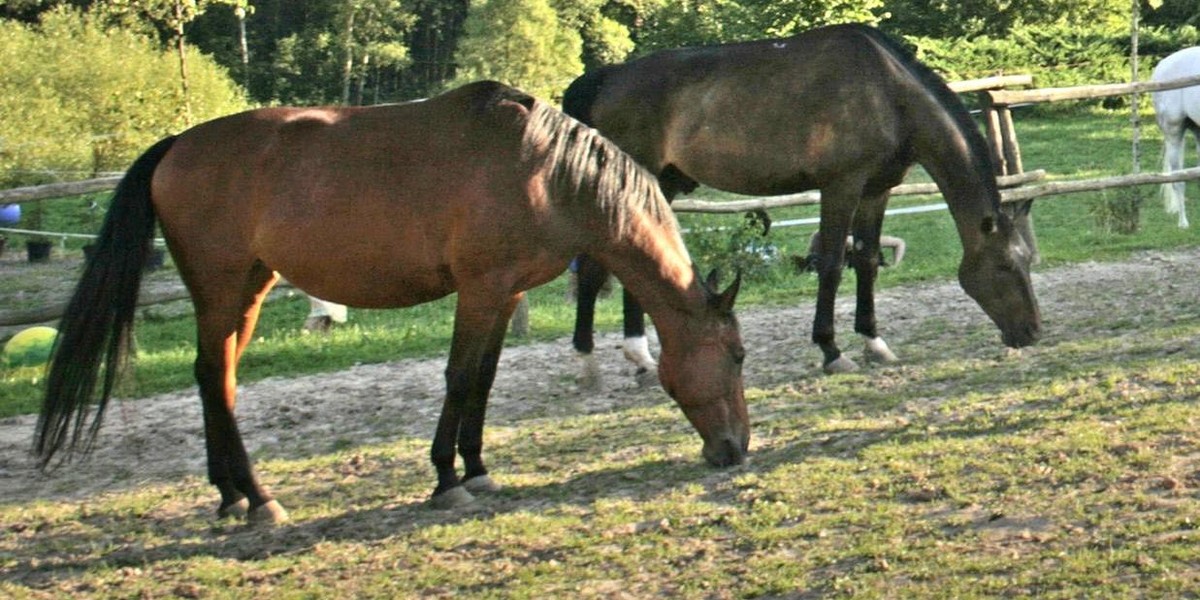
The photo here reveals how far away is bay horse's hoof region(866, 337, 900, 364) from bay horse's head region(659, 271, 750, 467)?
2.53 meters

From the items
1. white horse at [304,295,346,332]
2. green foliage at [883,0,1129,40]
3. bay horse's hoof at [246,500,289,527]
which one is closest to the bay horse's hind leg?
bay horse's hoof at [246,500,289,527]

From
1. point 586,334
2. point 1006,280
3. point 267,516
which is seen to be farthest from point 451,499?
point 1006,280

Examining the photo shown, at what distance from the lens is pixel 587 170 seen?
5211 millimetres

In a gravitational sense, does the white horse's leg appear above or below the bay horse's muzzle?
above

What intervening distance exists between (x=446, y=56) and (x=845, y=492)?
145 feet

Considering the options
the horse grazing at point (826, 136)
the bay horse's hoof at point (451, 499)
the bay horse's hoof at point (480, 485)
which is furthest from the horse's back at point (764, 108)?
the bay horse's hoof at point (451, 499)

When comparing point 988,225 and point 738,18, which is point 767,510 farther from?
point 738,18

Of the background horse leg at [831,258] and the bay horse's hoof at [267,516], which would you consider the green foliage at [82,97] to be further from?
the bay horse's hoof at [267,516]

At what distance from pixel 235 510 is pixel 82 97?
20702 millimetres

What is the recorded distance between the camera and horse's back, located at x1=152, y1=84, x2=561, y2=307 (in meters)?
5.18

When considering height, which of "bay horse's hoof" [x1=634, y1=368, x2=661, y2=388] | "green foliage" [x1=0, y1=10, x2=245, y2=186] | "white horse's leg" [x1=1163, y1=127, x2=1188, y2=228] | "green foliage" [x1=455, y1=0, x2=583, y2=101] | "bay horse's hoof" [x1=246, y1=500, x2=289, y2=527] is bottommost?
"bay horse's hoof" [x1=246, y1=500, x2=289, y2=527]

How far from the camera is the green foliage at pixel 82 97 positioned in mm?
21719

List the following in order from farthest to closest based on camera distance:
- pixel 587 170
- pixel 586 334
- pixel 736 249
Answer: pixel 736 249 → pixel 586 334 → pixel 587 170

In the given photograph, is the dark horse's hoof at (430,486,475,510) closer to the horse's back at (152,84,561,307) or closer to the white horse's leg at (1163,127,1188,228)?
the horse's back at (152,84,561,307)
